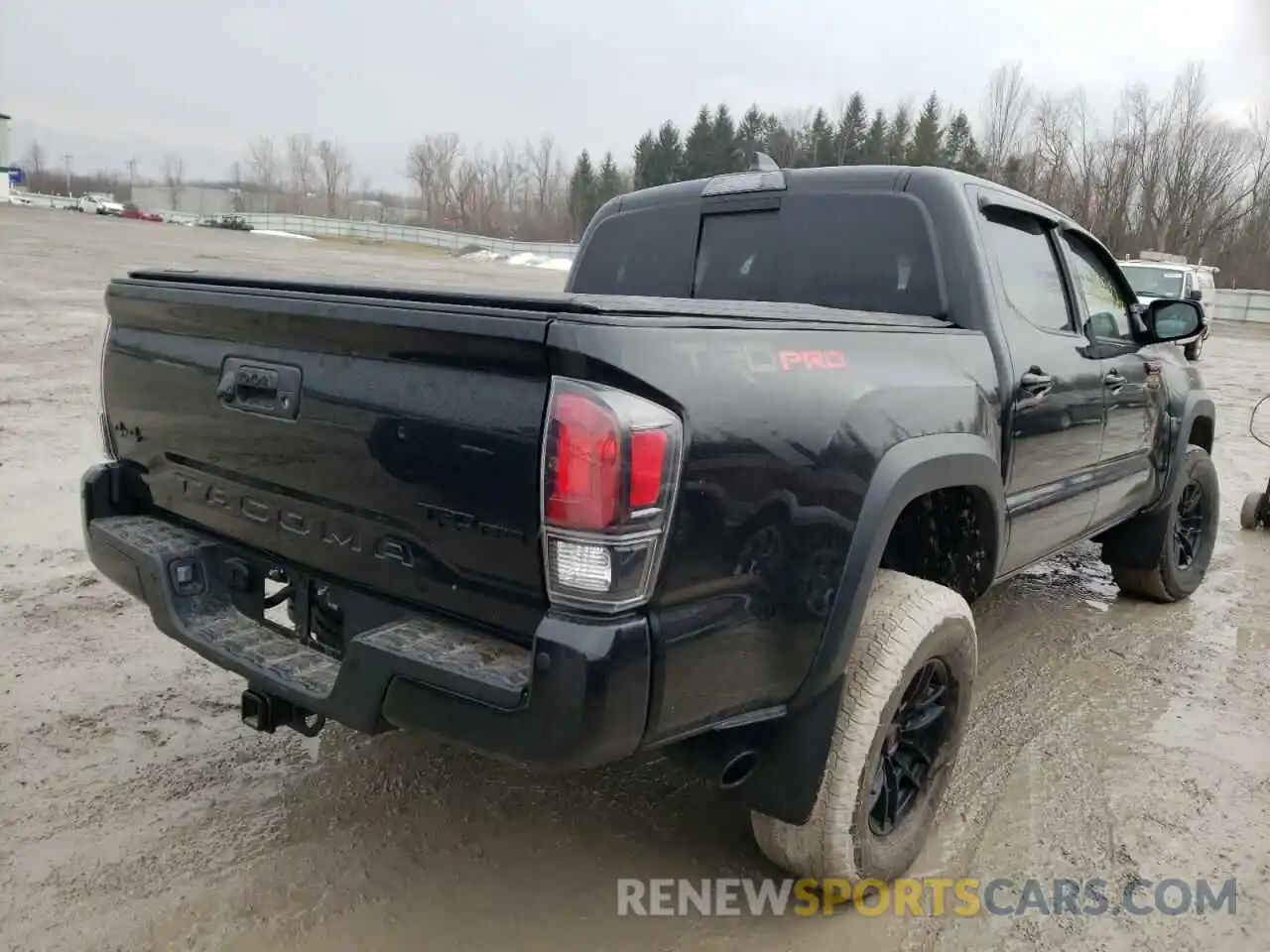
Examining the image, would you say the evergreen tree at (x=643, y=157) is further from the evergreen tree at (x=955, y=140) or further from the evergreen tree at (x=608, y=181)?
the evergreen tree at (x=955, y=140)

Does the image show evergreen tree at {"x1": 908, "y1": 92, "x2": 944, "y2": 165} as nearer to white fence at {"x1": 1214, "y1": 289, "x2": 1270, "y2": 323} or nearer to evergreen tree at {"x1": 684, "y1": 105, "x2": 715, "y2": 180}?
evergreen tree at {"x1": 684, "y1": 105, "x2": 715, "y2": 180}

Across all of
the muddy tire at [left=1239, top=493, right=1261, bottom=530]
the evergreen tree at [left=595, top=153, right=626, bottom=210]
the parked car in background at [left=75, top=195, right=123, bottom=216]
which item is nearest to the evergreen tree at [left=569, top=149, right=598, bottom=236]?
the evergreen tree at [left=595, top=153, right=626, bottom=210]

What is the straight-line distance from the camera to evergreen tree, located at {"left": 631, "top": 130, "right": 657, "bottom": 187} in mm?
73625

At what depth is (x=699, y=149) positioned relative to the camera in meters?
71.9

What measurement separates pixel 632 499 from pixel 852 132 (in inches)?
2947

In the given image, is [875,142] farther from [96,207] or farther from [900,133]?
[96,207]

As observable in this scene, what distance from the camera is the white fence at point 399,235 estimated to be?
198 ft

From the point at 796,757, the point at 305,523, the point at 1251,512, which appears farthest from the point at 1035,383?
the point at 1251,512

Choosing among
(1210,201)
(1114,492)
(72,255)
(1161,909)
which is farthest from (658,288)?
(1210,201)

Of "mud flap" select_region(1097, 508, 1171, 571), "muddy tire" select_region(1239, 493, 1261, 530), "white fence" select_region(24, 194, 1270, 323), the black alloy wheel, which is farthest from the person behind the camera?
"white fence" select_region(24, 194, 1270, 323)

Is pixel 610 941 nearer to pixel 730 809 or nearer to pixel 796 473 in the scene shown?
pixel 730 809

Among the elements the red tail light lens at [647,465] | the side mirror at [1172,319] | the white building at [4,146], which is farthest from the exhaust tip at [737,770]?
the white building at [4,146]

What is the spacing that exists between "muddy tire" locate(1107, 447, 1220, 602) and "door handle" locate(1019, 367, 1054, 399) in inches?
78.9

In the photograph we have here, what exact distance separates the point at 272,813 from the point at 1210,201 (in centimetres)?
6425
